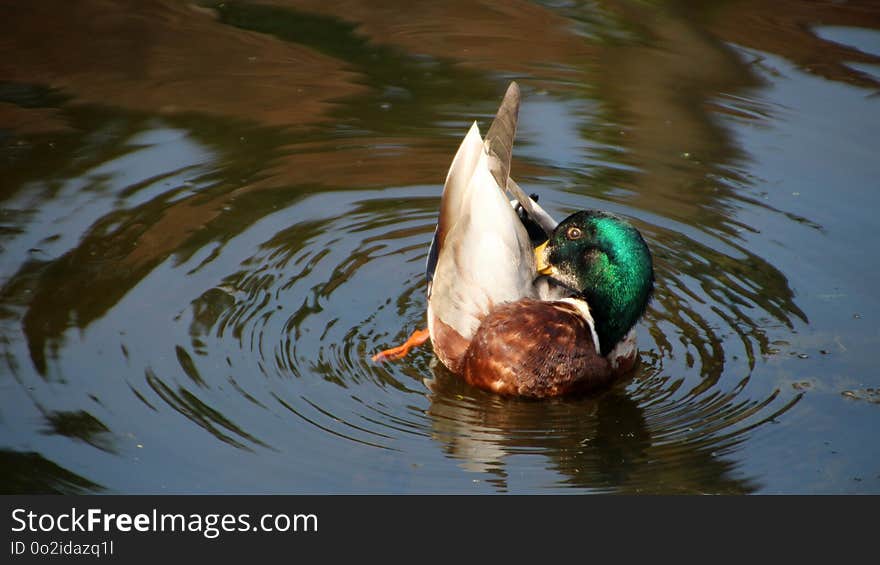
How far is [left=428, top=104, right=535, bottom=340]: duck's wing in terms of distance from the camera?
5684 millimetres

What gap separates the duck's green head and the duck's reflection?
0.34 m

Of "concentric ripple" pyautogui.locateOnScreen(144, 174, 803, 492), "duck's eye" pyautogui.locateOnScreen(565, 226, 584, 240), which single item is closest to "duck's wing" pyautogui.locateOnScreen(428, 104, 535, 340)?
"duck's eye" pyautogui.locateOnScreen(565, 226, 584, 240)

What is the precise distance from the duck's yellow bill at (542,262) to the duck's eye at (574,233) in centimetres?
16

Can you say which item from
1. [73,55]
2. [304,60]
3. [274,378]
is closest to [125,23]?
[73,55]

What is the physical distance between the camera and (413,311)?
6.35 m

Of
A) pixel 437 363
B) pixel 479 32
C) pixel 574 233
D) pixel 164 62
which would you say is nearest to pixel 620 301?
pixel 574 233

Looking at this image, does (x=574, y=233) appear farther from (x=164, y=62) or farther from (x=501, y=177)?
(x=164, y=62)

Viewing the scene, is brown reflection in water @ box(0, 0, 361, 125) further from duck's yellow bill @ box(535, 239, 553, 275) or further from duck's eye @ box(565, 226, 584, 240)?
duck's eye @ box(565, 226, 584, 240)

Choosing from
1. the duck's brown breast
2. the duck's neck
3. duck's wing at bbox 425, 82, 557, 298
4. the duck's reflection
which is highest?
duck's wing at bbox 425, 82, 557, 298

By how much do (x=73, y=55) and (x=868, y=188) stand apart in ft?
19.4

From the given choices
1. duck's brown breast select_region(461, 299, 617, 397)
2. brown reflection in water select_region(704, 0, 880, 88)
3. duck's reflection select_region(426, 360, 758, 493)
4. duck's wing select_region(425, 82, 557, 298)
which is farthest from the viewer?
brown reflection in water select_region(704, 0, 880, 88)

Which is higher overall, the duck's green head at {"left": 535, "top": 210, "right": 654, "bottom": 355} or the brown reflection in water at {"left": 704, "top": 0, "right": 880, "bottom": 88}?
the brown reflection in water at {"left": 704, "top": 0, "right": 880, "bottom": 88}

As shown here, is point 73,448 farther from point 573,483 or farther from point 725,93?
point 725,93

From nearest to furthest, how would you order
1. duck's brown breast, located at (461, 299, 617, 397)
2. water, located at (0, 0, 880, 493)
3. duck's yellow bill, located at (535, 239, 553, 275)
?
water, located at (0, 0, 880, 493) < duck's brown breast, located at (461, 299, 617, 397) < duck's yellow bill, located at (535, 239, 553, 275)
